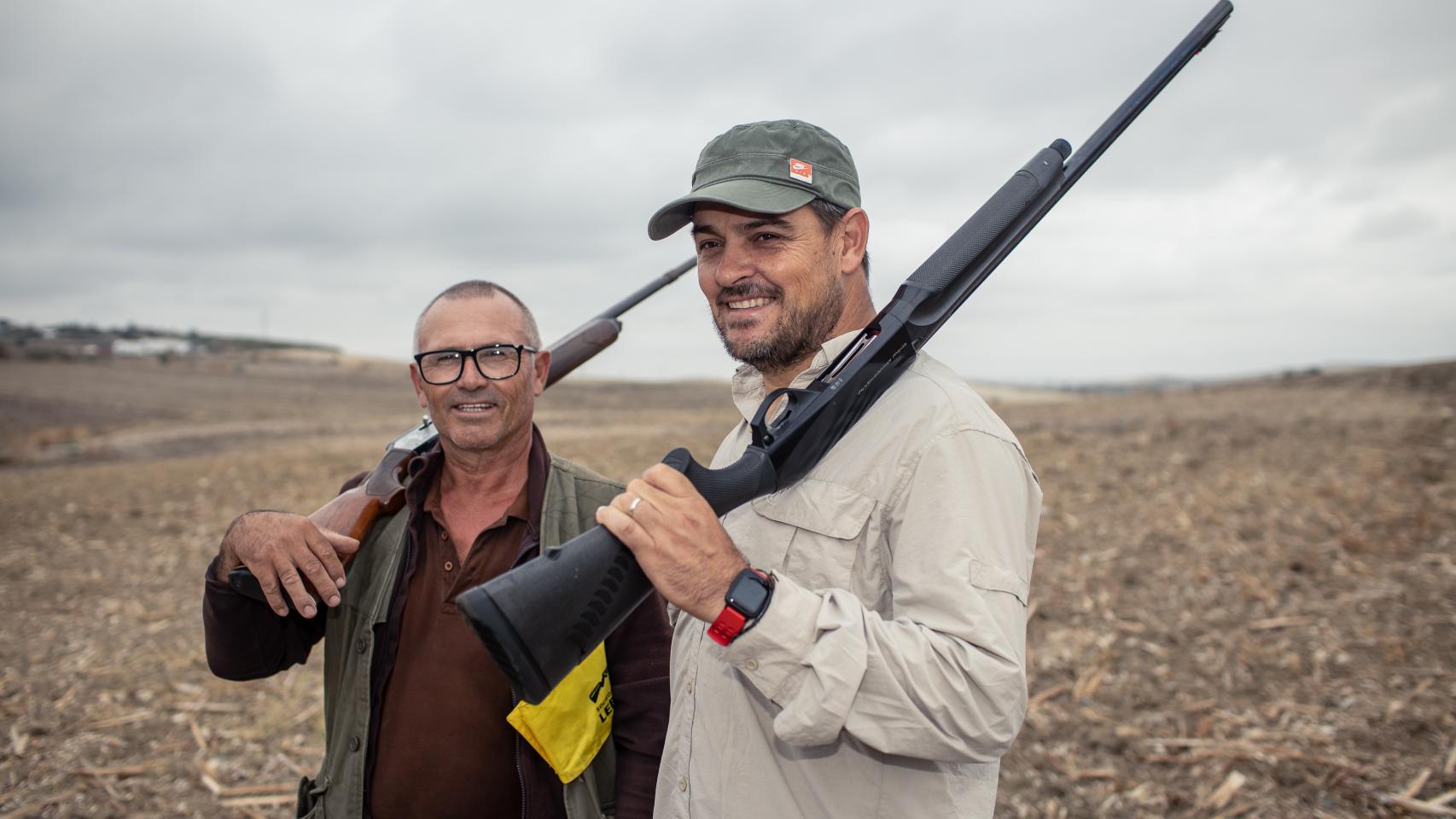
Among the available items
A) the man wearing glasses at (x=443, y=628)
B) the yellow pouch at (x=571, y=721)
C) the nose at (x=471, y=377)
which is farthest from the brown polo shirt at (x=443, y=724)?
the nose at (x=471, y=377)

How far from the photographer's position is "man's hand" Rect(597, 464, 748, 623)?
1.62 m

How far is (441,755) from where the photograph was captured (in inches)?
104

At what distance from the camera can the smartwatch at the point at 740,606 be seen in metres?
1.59

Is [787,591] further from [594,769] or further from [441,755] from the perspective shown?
[441,755]

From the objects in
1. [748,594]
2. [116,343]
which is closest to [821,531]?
[748,594]

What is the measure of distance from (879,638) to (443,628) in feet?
5.69

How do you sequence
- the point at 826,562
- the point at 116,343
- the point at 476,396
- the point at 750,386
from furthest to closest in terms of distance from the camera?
the point at 116,343 < the point at 476,396 < the point at 750,386 < the point at 826,562

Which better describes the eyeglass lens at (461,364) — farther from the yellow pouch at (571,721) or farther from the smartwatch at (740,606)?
the smartwatch at (740,606)

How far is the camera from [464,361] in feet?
9.56

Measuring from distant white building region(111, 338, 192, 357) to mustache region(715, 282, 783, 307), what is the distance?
60.9 meters

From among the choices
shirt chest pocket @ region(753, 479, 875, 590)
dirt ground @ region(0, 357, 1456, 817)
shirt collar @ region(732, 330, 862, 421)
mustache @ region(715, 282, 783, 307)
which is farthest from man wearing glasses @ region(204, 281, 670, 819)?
dirt ground @ region(0, 357, 1456, 817)

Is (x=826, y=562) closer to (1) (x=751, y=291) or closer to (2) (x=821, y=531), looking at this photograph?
(2) (x=821, y=531)

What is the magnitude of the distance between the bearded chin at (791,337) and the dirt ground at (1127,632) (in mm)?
3677

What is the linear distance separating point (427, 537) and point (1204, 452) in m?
12.4
